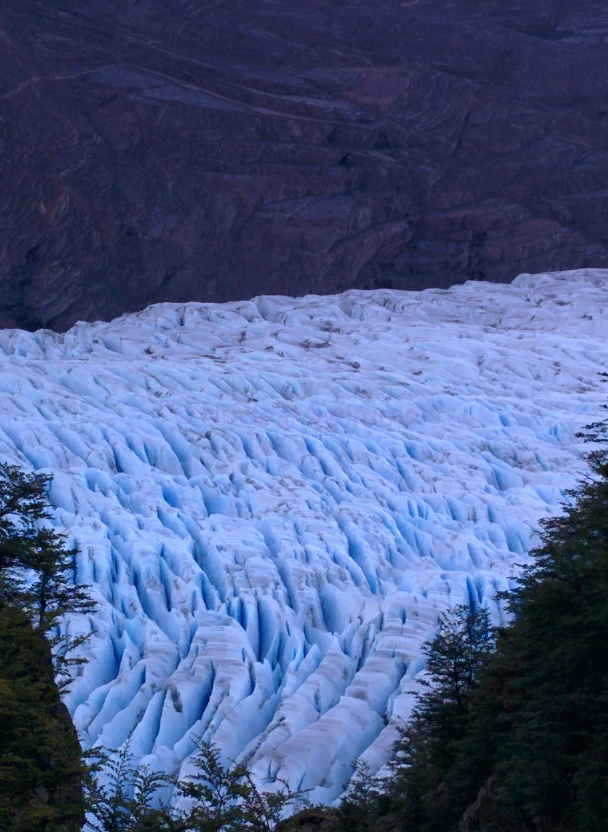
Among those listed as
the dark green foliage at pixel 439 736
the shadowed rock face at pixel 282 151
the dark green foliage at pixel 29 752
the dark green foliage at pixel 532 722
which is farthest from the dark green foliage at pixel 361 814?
the shadowed rock face at pixel 282 151

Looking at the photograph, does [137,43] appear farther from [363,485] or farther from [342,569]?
[342,569]

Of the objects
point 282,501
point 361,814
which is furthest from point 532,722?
point 282,501

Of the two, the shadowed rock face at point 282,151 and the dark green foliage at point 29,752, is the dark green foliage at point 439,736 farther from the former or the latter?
the shadowed rock face at point 282,151

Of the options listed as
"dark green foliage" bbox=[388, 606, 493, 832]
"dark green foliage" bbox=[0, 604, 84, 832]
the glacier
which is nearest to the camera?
"dark green foliage" bbox=[0, 604, 84, 832]

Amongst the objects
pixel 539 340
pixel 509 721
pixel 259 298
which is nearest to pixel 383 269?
pixel 259 298

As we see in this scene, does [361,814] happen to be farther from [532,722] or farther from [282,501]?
[282,501]

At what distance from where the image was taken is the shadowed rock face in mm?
37156

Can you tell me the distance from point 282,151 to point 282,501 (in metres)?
22.4

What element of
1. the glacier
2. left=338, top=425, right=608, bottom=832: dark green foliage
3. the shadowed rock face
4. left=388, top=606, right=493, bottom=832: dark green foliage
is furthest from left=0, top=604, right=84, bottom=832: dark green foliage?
the shadowed rock face

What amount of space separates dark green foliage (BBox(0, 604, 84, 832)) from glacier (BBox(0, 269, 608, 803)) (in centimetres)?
596

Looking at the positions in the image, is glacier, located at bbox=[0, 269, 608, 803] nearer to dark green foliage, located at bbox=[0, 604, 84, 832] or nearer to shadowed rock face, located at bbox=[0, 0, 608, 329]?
dark green foliage, located at bbox=[0, 604, 84, 832]

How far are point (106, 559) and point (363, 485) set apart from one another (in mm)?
5773

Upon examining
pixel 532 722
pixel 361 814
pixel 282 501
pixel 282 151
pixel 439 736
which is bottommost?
pixel 361 814

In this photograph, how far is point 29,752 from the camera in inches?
319
